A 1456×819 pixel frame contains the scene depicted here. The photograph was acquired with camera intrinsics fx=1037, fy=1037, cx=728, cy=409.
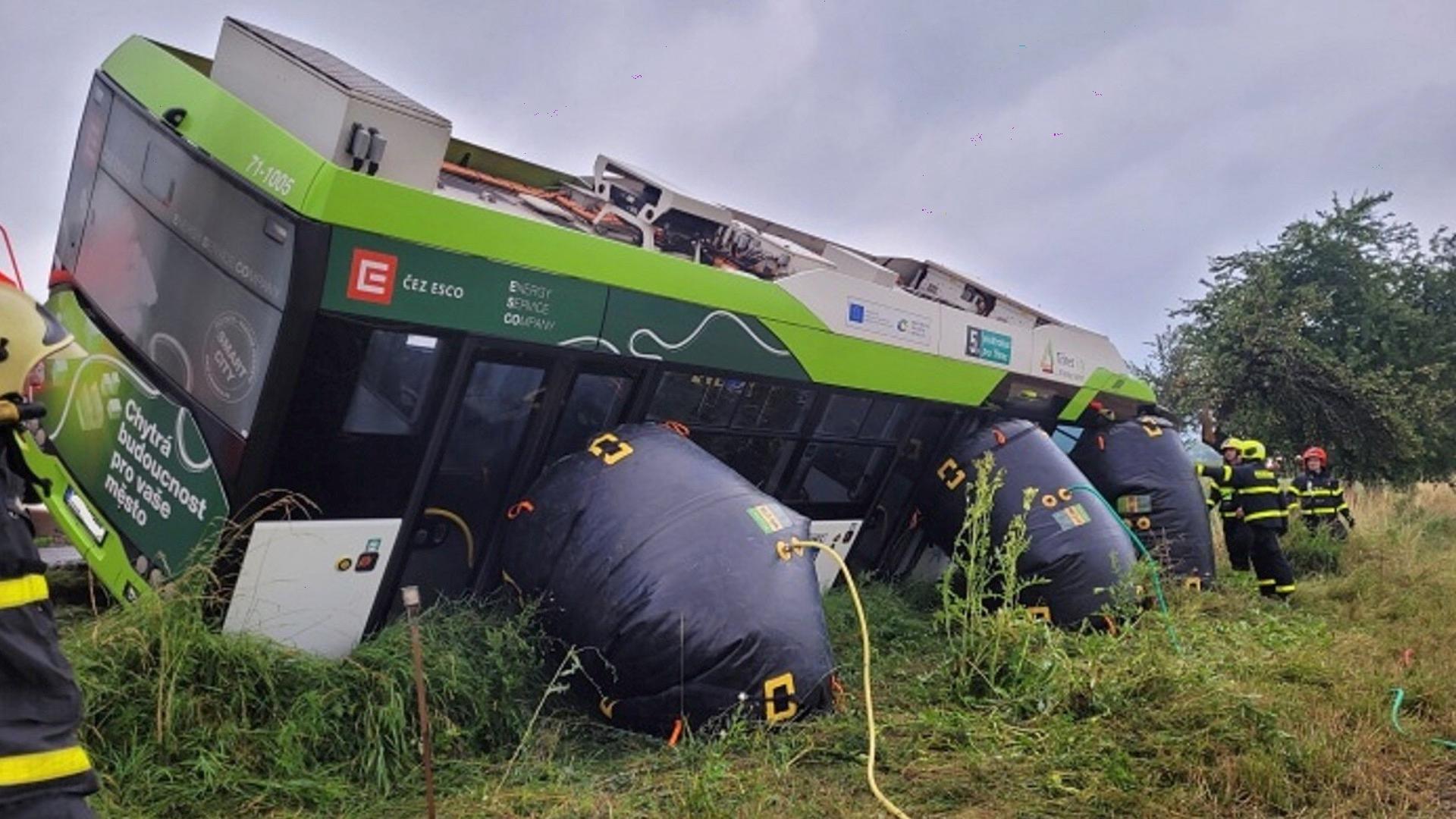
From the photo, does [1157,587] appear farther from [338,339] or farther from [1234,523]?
[338,339]

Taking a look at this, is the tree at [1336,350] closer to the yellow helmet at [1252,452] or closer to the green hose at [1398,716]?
the yellow helmet at [1252,452]

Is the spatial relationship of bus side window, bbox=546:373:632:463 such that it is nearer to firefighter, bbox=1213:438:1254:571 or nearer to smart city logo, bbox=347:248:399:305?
smart city logo, bbox=347:248:399:305

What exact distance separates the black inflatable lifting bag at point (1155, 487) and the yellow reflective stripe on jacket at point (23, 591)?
26.8 ft

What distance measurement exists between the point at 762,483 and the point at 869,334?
1.18 meters

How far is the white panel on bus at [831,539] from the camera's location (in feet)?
22.6

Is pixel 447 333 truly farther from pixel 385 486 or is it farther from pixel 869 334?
pixel 869 334

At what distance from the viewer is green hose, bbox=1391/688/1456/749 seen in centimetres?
481

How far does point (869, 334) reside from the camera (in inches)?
261

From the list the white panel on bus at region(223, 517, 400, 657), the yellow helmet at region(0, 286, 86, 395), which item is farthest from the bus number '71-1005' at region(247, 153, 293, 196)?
the yellow helmet at region(0, 286, 86, 395)

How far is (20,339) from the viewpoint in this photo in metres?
1.95

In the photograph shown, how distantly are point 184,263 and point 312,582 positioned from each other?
1.49 meters

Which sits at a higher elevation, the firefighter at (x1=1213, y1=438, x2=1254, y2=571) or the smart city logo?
the smart city logo

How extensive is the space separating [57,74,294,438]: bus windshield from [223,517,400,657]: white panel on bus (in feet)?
1.65

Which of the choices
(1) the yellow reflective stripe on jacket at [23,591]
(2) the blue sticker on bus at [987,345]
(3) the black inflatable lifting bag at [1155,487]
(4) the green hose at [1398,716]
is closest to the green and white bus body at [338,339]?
(2) the blue sticker on bus at [987,345]
